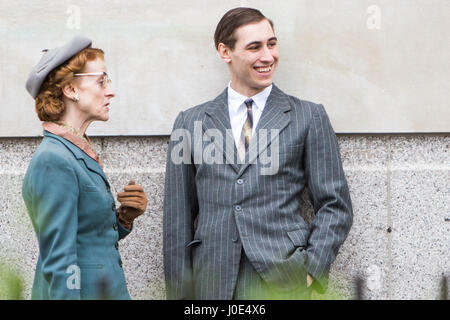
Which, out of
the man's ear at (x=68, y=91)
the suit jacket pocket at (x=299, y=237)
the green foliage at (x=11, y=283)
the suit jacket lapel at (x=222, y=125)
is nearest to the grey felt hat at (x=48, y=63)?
the man's ear at (x=68, y=91)

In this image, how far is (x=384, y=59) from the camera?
167 inches

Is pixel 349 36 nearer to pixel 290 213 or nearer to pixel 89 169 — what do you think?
pixel 290 213

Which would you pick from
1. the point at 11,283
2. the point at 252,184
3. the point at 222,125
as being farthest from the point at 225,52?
the point at 11,283

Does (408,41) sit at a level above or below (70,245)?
above

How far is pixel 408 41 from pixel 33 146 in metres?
2.72

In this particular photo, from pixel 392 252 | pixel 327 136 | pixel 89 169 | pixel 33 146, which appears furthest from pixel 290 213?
pixel 33 146

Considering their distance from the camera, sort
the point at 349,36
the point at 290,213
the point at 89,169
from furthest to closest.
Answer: the point at 349,36, the point at 290,213, the point at 89,169

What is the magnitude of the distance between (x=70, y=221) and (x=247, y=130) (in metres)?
1.46

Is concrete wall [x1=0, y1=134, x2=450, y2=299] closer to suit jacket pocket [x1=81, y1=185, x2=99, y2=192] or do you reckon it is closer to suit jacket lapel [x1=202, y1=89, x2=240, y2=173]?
suit jacket lapel [x1=202, y1=89, x2=240, y2=173]

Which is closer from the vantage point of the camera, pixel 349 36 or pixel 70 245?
pixel 70 245

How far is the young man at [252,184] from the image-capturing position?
11.8 feet

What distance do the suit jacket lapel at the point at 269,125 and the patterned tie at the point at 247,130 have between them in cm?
5

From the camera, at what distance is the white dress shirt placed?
3.80 m

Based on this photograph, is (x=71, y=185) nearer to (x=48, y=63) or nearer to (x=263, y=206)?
(x=48, y=63)
